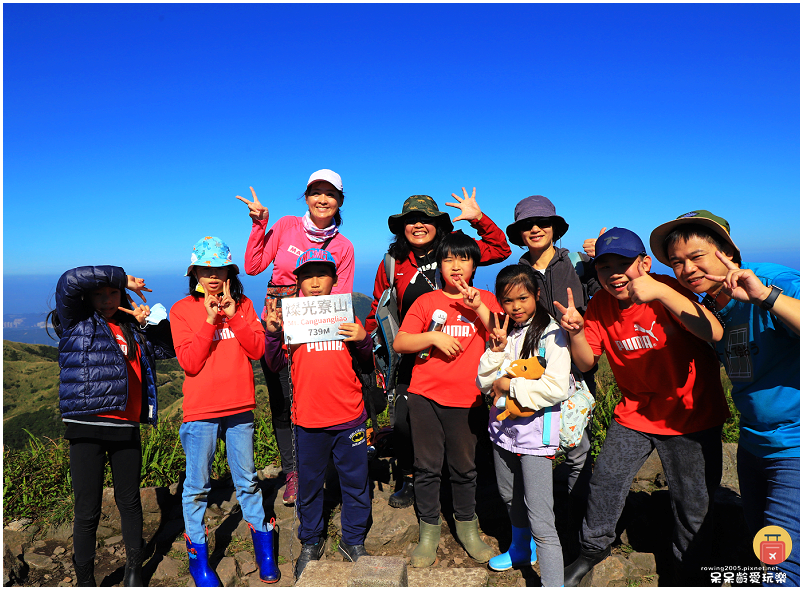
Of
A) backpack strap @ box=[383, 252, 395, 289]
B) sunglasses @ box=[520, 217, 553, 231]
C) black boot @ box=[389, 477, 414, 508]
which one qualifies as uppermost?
sunglasses @ box=[520, 217, 553, 231]

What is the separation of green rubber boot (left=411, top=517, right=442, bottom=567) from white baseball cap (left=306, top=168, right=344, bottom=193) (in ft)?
10.8

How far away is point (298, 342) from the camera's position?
4.04 metres

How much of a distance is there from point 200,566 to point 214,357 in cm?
183

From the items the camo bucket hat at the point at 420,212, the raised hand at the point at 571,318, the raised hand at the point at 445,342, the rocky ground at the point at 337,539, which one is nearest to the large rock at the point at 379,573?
the rocky ground at the point at 337,539

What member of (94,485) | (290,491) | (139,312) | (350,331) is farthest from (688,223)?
(94,485)

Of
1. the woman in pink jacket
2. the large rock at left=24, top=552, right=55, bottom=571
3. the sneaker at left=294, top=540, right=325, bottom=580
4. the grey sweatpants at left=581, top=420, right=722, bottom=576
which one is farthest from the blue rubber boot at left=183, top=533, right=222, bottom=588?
the grey sweatpants at left=581, top=420, right=722, bottom=576

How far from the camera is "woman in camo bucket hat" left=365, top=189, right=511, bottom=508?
471 centimetres

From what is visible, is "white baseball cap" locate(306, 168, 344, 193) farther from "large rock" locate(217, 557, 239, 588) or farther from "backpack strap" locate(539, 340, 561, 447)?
"large rock" locate(217, 557, 239, 588)

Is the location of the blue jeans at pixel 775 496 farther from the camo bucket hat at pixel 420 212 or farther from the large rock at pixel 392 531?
the camo bucket hat at pixel 420 212

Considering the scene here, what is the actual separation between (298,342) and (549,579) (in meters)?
2.63

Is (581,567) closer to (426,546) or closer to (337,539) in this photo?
(426,546)

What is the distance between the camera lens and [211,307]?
3.92 m

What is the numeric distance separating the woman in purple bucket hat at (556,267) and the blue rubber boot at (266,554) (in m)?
2.14

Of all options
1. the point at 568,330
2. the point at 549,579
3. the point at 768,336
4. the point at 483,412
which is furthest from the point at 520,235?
the point at 549,579
